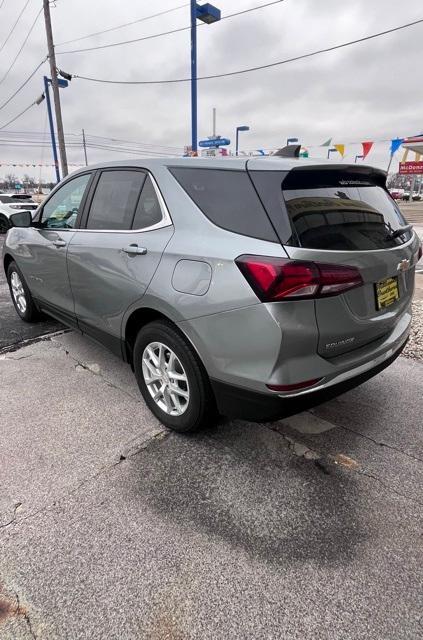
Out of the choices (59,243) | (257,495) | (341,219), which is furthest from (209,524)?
(59,243)

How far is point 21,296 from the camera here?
491 cm

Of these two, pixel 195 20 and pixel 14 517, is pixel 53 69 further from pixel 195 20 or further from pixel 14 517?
pixel 14 517

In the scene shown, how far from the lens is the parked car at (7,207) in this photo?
50.3ft

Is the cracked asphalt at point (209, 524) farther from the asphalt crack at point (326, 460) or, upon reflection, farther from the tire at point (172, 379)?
the tire at point (172, 379)

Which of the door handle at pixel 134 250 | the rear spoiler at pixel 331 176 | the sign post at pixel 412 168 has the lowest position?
the door handle at pixel 134 250

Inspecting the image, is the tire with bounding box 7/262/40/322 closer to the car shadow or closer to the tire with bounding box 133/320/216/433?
the tire with bounding box 133/320/216/433

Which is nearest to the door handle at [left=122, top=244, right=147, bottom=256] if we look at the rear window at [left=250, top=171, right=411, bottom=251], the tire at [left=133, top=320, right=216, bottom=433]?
the tire at [left=133, top=320, right=216, bottom=433]

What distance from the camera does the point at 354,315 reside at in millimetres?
2131

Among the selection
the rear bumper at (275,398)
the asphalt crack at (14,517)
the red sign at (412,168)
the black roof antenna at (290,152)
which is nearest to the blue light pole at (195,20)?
the black roof antenna at (290,152)

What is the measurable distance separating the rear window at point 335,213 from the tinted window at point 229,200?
0.12 metres

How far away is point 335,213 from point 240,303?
724mm

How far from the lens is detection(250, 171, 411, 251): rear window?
2016mm

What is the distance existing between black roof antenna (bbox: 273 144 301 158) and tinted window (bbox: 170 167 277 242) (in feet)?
1.86

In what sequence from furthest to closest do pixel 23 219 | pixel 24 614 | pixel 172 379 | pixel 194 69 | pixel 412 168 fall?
pixel 412 168, pixel 194 69, pixel 23 219, pixel 172 379, pixel 24 614
